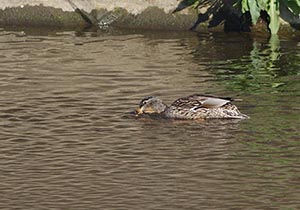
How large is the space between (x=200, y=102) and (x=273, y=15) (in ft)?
15.6

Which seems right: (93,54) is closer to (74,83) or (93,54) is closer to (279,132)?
(74,83)

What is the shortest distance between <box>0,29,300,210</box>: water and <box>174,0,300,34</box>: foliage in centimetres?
35

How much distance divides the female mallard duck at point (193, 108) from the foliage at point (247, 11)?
4.11m

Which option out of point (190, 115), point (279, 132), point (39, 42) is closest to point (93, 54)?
point (39, 42)

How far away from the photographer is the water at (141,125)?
1031cm

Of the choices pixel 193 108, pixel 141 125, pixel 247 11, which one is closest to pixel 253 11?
pixel 247 11

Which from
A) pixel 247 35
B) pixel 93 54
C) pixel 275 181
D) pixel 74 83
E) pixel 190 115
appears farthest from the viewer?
pixel 247 35

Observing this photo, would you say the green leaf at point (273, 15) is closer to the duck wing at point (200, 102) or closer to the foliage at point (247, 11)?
the foliage at point (247, 11)

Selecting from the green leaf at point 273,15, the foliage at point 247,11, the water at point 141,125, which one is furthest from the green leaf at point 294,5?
the water at point 141,125

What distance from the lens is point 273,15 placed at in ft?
58.0

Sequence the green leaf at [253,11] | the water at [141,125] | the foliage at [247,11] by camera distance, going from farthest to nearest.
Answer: the foliage at [247,11] < the green leaf at [253,11] < the water at [141,125]

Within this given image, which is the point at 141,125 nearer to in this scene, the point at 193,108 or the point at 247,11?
the point at 193,108

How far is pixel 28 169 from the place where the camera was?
11.2m

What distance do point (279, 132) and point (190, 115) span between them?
142 cm
